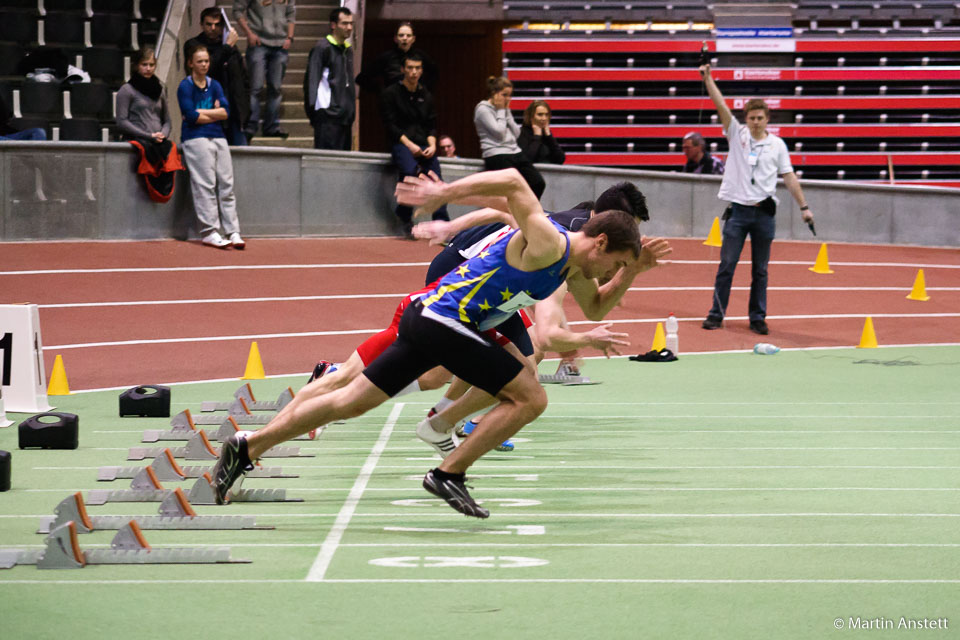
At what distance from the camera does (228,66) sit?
55.6 feet

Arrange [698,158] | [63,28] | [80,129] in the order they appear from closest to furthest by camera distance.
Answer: [80,129] → [63,28] → [698,158]

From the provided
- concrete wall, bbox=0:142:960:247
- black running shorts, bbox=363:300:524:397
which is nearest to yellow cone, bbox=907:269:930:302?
concrete wall, bbox=0:142:960:247

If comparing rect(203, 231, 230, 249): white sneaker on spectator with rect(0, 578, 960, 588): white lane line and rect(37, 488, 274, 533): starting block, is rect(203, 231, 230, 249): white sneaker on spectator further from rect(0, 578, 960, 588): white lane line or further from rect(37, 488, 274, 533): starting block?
rect(0, 578, 960, 588): white lane line

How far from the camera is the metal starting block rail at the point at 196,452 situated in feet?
27.3

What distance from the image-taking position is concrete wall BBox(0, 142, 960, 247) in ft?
52.3

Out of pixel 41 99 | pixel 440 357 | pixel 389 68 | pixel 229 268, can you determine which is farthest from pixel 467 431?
pixel 41 99

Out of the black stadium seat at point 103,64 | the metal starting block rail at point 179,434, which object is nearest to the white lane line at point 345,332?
the metal starting block rail at point 179,434

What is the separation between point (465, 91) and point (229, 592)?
21768mm

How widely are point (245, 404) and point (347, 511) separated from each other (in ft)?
9.46

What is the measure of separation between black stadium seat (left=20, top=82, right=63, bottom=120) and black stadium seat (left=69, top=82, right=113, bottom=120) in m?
0.22

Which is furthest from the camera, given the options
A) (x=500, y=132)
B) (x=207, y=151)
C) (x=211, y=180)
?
(x=500, y=132)

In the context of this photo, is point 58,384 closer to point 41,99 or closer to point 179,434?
point 179,434

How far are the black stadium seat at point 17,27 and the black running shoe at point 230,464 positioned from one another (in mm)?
13764

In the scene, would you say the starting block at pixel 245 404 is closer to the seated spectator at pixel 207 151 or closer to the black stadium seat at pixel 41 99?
the seated spectator at pixel 207 151
